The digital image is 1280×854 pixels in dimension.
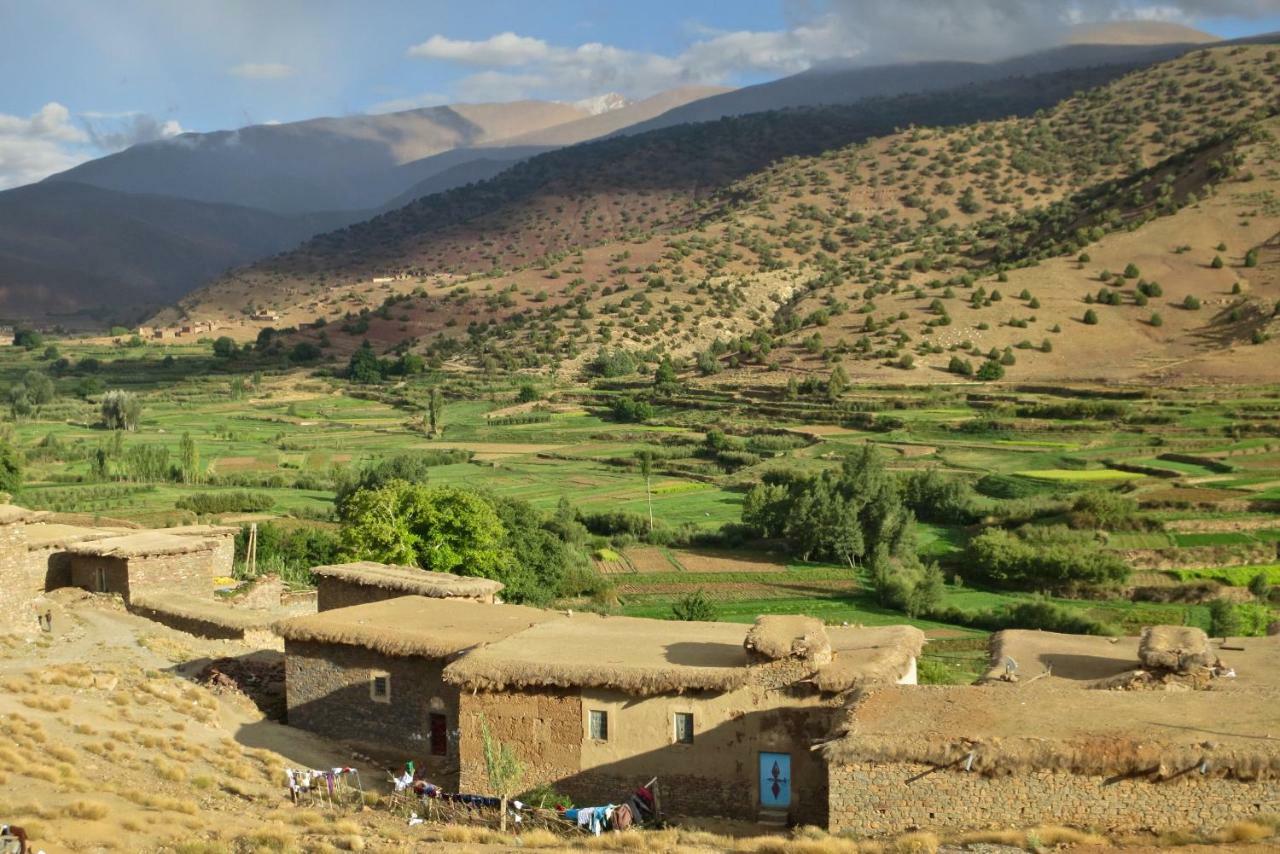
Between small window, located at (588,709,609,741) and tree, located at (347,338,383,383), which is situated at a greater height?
tree, located at (347,338,383,383)

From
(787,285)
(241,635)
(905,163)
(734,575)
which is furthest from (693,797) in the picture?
(905,163)

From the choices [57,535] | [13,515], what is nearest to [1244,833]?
[13,515]

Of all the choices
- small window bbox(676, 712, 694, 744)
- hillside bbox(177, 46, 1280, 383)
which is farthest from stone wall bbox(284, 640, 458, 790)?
hillside bbox(177, 46, 1280, 383)

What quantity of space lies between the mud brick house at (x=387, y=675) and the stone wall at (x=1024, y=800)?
692 centimetres

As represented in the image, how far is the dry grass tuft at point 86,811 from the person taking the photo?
1398 centimetres

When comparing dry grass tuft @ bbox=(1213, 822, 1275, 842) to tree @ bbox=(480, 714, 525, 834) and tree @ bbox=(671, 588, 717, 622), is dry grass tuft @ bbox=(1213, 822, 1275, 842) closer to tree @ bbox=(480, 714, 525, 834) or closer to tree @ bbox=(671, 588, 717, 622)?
tree @ bbox=(480, 714, 525, 834)

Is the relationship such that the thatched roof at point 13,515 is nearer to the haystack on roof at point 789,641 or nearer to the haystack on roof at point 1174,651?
the haystack on roof at point 789,641

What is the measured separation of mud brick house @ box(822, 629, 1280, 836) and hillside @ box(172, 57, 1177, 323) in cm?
11762

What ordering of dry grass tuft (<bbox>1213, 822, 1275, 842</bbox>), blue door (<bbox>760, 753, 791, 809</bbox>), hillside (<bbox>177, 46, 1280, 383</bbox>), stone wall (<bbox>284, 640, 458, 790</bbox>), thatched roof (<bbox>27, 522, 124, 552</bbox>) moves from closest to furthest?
1. dry grass tuft (<bbox>1213, 822, 1275, 842</bbox>)
2. blue door (<bbox>760, 753, 791, 809</bbox>)
3. stone wall (<bbox>284, 640, 458, 790</bbox>)
4. thatched roof (<bbox>27, 522, 124, 552</bbox>)
5. hillside (<bbox>177, 46, 1280, 383</bbox>)

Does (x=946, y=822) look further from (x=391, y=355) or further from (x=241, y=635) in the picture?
(x=391, y=355)

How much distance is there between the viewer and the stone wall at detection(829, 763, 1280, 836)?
12070mm

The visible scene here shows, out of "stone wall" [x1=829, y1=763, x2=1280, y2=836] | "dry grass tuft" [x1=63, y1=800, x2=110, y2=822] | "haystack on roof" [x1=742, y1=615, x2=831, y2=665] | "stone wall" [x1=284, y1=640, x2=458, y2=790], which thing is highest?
"haystack on roof" [x1=742, y1=615, x2=831, y2=665]

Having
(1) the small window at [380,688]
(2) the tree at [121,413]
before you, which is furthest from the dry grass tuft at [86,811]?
(2) the tree at [121,413]

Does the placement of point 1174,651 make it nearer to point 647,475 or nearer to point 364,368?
point 647,475
